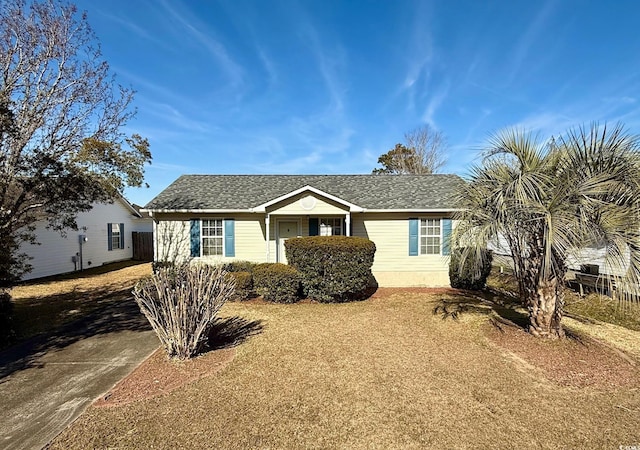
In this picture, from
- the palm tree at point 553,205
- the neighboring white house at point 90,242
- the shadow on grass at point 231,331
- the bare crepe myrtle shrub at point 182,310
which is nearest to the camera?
the palm tree at point 553,205

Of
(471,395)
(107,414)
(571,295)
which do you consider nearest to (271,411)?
(107,414)

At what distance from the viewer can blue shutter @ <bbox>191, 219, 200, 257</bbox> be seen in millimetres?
11852

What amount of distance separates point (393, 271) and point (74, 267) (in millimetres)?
16934

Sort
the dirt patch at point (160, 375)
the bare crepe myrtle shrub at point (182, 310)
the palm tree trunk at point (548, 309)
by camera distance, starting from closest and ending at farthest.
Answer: the dirt patch at point (160, 375)
the bare crepe myrtle shrub at point (182, 310)
the palm tree trunk at point (548, 309)

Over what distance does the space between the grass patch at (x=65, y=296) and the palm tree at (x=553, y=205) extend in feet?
33.7

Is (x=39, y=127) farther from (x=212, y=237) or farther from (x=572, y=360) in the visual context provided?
(x=572, y=360)

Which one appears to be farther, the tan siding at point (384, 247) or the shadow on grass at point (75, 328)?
the tan siding at point (384, 247)

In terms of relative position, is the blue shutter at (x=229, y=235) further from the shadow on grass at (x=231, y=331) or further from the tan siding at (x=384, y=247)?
the shadow on grass at (x=231, y=331)

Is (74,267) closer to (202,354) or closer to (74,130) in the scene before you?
(74,130)

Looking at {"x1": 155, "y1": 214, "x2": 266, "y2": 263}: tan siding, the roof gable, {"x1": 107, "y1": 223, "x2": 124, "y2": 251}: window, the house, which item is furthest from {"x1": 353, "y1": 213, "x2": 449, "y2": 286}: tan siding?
{"x1": 107, "y1": 223, "x2": 124, "y2": 251}: window

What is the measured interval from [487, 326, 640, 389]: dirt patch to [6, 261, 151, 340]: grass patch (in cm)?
1031

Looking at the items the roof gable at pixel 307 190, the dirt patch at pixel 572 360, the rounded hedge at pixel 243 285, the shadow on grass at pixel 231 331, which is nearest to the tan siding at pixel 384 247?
the roof gable at pixel 307 190

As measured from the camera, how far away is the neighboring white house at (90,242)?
14.4 metres

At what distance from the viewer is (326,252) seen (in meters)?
9.21
